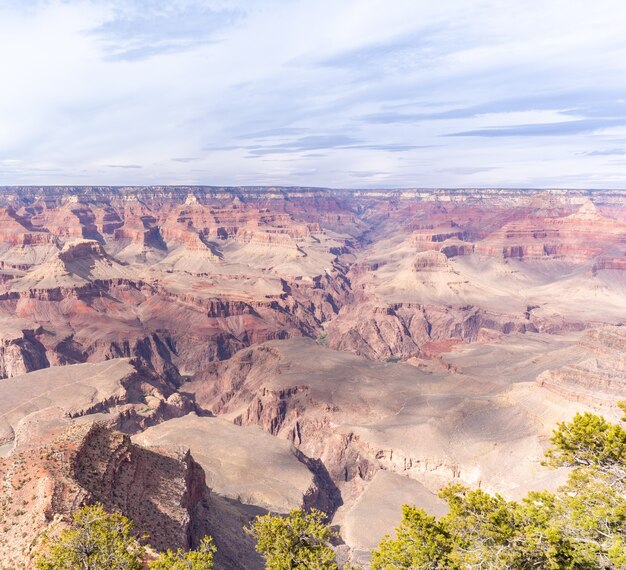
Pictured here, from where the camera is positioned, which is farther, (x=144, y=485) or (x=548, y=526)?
(x=144, y=485)

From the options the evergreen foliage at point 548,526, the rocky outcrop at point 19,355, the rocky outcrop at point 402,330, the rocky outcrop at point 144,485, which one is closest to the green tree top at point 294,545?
the evergreen foliage at point 548,526

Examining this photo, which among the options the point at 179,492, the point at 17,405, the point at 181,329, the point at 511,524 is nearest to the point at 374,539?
the point at 179,492

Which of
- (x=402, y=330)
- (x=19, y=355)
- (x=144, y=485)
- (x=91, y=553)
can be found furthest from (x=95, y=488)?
(x=402, y=330)

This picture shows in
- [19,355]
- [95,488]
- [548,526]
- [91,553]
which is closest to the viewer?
[91,553]

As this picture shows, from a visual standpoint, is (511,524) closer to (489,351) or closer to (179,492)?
(179,492)

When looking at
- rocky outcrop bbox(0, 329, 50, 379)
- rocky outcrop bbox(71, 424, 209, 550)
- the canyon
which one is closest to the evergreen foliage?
rocky outcrop bbox(71, 424, 209, 550)

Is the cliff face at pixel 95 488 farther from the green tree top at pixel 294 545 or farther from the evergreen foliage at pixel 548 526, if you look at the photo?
the evergreen foliage at pixel 548 526

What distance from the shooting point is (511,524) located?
21.9 m

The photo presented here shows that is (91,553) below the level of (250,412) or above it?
above

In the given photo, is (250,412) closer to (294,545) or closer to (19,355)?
(19,355)

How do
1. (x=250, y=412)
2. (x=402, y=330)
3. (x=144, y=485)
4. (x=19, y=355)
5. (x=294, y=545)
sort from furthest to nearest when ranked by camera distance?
1. (x=402, y=330)
2. (x=19, y=355)
3. (x=250, y=412)
4. (x=144, y=485)
5. (x=294, y=545)

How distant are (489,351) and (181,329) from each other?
11141cm

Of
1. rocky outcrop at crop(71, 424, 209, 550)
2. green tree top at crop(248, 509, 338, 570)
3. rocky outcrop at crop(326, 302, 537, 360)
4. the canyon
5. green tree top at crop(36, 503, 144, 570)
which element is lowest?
rocky outcrop at crop(326, 302, 537, 360)

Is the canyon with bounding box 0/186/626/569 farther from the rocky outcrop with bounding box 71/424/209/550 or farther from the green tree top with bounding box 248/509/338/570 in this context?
the green tree top with bounding box 248/509/338/570
